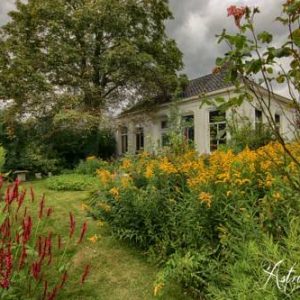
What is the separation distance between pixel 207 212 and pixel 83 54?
56.2 ft

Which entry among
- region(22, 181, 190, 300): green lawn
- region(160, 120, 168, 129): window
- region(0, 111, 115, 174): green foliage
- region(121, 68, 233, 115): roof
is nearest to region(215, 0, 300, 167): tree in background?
region(22, 181, 190, 300): green lawn

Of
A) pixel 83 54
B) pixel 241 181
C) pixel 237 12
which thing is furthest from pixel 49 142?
pixel 237 12

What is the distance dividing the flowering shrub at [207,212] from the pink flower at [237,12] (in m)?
1.36

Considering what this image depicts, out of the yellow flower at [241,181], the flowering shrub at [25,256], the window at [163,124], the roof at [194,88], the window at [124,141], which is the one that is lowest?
the flowering shrub at [25,256]

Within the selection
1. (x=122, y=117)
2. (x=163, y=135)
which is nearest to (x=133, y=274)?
(x=163, y=135)

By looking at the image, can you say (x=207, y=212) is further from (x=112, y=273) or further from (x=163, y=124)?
(x=163, y=124)

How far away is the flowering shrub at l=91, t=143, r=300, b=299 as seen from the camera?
2846 millimetres

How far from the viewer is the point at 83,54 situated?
1870 centimetres

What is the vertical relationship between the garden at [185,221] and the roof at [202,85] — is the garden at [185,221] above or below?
below

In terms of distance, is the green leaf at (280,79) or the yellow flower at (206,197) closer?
the green leaf at (280,79)

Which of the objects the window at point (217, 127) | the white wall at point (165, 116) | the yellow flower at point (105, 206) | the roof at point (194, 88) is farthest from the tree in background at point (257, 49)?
the roof at point (194, 88)

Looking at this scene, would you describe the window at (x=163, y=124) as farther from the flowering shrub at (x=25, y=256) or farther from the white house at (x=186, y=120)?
the flowering shrub at (x=25, y=256)

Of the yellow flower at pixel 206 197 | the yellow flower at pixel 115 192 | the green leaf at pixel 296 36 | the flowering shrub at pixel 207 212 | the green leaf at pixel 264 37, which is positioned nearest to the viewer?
the green leaf at pixel 296 36

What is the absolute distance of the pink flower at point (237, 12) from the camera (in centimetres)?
149
